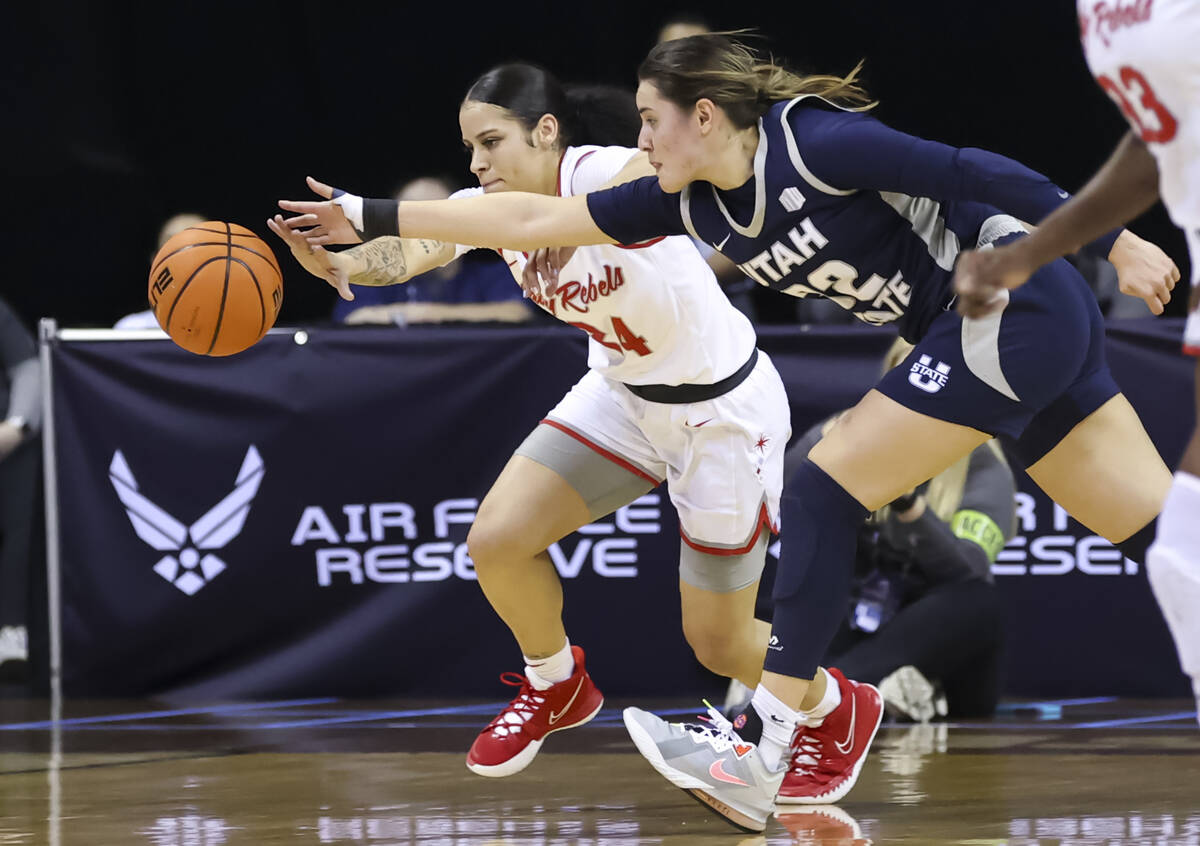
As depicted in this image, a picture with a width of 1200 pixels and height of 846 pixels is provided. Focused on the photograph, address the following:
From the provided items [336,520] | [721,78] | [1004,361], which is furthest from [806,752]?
[336,520]

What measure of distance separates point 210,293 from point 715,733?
1.51 m

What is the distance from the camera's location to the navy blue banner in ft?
20.0

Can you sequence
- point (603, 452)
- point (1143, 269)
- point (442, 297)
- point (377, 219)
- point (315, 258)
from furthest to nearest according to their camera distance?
point (442, 297)
point (603, 452)
point (315, 258)
point (377, 219)
point (1143, 269)

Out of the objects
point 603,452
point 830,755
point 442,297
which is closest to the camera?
point 830,755

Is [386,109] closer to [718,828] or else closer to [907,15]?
[907,15]

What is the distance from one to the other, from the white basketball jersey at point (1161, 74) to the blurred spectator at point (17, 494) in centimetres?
495

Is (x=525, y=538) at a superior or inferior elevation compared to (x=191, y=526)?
inferior

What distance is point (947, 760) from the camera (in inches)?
179

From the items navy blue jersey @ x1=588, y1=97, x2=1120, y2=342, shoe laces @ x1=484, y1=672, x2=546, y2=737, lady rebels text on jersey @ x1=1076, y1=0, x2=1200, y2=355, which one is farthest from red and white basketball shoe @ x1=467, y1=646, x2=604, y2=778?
lady rebels text on jersey @ x1=1076, y1=0, x2=1200, y2=355

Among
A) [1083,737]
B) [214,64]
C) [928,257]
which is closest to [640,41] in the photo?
[214,64]

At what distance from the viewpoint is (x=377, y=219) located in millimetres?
3617

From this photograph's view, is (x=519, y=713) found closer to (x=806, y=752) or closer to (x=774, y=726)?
(x=806, y=752)

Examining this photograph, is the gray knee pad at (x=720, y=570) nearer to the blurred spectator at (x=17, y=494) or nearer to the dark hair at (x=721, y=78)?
the dark hair at (x=721, y=78)

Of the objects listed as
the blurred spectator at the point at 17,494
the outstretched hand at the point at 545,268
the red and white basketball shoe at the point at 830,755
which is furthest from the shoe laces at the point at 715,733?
the blurred spectator at the point at 17,494
